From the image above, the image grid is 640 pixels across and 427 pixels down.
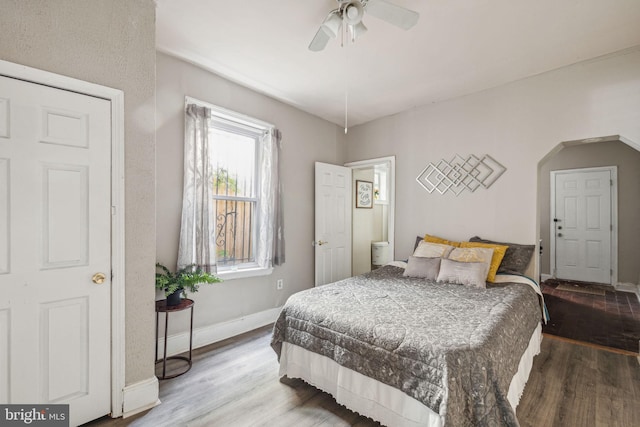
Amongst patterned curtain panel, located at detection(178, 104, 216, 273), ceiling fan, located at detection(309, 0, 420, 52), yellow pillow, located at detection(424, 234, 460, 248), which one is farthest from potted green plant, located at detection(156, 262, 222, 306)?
yellow pillow, located at detection(424, 234, 460, 248)

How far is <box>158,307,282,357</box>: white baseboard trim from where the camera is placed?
2680mm

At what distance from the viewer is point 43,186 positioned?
5.32 ft

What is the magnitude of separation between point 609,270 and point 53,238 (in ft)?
23.9

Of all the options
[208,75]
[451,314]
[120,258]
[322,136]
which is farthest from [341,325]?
[322,136]

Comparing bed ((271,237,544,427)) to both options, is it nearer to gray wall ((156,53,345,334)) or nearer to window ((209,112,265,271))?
gray wall ((156,53,345,334))

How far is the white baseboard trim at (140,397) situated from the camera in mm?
1877

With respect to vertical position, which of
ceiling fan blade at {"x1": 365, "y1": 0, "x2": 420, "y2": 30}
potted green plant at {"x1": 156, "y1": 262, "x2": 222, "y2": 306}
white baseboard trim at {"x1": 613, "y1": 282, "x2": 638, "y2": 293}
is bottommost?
white baseboard trim at {"x1": 613, "y1": 282, "x2": 638, "y2": 293}

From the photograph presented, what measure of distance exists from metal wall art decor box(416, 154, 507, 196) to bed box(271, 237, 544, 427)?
1339 mm

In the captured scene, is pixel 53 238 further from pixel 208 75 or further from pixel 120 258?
pixel 208 75

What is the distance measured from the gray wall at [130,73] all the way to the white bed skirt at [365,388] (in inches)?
39.9

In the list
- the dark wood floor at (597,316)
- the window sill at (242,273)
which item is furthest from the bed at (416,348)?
the window sill at (242,273)

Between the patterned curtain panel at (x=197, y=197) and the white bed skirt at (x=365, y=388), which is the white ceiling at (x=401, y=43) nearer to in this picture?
the patterned curtain panel at (x=197, y=197)

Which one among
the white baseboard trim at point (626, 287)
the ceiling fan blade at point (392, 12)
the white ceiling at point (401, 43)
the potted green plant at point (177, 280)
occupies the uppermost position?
the white ceiling at point (401, 43)

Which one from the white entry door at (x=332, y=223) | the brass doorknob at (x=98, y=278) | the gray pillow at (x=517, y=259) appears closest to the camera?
the brass doorknob at (x=98, y=278)
